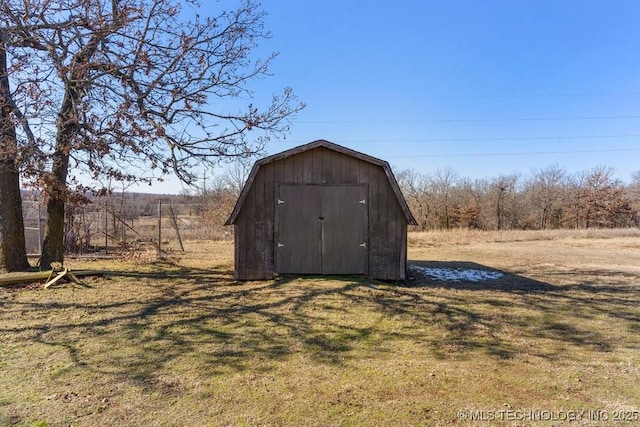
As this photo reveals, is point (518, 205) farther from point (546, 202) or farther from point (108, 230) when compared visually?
point (108, 230)

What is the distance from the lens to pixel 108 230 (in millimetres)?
15859

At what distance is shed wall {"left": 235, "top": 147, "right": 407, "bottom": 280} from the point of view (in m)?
8.64

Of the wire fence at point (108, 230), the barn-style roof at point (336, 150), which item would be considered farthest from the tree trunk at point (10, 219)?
the barn-style roof at point (336, 150)

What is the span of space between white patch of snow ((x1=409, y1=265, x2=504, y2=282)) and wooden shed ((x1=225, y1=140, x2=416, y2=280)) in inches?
67.2

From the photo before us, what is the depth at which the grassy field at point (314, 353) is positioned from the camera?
316cm

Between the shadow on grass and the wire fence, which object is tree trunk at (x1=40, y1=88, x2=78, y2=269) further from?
the shadow on grass

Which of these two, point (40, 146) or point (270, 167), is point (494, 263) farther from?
point (40, 146)

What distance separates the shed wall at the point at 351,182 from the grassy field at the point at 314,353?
0.66 m

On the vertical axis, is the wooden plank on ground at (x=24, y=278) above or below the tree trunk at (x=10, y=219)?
below

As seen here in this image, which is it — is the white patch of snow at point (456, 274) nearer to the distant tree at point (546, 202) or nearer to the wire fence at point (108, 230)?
the wire fence at point (108, 230)

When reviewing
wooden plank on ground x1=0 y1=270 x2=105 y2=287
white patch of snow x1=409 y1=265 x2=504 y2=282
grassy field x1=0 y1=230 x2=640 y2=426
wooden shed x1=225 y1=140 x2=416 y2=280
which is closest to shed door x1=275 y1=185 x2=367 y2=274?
wooden shed x1=225 y1=140 x2=416 y2=280

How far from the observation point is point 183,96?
7.74 m

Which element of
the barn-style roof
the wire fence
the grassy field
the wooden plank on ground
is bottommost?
the grassy field

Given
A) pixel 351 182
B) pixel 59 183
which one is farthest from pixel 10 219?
pixel 351 182
